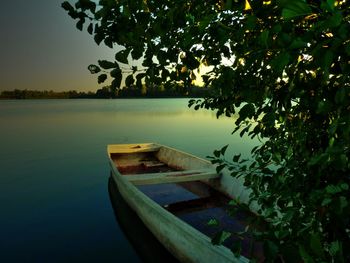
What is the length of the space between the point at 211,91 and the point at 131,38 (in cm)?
167

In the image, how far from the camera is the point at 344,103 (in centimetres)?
159

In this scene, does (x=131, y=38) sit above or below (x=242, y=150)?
above

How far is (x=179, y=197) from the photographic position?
11.4 m

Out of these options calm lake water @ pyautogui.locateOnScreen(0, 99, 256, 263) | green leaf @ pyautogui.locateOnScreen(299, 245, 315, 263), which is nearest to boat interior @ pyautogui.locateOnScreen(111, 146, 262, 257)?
calm lake water @ pyautogui.locateOnScreen(0, 99, 256, 263)

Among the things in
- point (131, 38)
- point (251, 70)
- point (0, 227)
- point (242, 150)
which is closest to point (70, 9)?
point (131, 38)

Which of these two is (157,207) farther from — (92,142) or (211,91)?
(92,142)

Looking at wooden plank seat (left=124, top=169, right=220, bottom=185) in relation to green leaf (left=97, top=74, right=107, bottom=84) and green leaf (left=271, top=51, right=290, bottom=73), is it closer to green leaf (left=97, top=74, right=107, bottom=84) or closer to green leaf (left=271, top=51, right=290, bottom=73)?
green leaf (left=97, top=74, right=107, bottom=84)

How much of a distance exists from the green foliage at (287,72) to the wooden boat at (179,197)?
294 centimetres

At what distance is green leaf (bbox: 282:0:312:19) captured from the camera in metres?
1.07

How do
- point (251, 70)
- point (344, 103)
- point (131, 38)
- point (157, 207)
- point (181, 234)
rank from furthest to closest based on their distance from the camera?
point (157, 207) → point (181, 234) → point (251, 70) → point (131, 38) → point (344, 103)

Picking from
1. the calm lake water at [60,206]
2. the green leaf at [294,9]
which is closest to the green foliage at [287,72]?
the green leaf at [294,9]

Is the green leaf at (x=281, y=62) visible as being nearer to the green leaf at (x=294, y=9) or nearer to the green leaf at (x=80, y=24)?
the green leaf at (x=294, y=9)

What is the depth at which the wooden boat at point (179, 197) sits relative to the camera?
20.4 ft

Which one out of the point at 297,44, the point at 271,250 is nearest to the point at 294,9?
the point at 297,44
